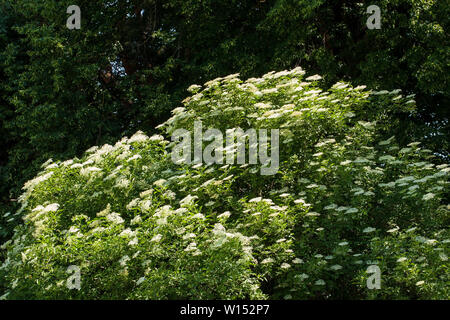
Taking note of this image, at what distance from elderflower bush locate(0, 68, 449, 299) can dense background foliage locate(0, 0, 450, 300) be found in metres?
2.87

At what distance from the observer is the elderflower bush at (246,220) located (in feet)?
13.9

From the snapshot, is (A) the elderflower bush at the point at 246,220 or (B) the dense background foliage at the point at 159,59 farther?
(B) the dense background foliage at the point at 159,59

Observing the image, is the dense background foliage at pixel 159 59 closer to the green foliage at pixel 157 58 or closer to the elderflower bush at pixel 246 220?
the green foliage at pixel 157 58

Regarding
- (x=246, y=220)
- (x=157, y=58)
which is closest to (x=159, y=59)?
(x=157, y=58)

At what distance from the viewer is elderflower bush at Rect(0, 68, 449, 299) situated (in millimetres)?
4250

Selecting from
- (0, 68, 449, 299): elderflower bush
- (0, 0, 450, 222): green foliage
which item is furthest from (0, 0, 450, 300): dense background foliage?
(0, 68, 449, 299): elderflower bush

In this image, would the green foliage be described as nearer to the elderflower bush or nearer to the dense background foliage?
the dense background foliage

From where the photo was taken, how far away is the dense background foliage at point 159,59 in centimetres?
914

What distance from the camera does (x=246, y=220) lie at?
16.3 feet

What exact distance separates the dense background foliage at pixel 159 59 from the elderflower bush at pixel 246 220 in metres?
2.87

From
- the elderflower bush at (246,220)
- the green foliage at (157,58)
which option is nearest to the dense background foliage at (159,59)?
the green foliage at (157,58)

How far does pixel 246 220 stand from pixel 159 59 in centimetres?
836

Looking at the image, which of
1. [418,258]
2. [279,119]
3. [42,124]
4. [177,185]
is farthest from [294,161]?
[42,124]
